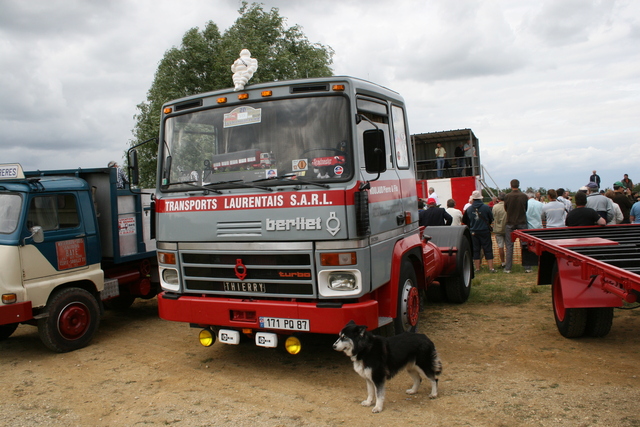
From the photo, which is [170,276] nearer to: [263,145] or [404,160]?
[263,145]

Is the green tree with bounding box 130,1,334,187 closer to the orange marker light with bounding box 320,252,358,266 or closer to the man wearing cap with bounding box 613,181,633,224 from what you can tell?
the man wearing cap with bounding box 613,181,633,224

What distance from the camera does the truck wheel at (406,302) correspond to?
5559mm

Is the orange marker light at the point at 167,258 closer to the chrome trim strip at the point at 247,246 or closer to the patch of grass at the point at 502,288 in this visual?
the chrome trim strip at the point at 247,246

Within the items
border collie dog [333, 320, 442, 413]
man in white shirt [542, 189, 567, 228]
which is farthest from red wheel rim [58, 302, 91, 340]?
man in white shirt [542, 189, 567, 228]

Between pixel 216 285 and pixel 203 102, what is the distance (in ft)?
6.34

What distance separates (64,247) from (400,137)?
4364 millimetres

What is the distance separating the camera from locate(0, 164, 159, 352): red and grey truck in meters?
6.02

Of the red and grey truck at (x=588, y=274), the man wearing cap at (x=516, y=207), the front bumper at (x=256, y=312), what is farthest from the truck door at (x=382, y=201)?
the man wearing cap at (x=516, y=207)

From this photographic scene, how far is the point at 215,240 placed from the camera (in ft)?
17.0

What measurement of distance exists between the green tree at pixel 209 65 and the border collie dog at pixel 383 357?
17.2 m

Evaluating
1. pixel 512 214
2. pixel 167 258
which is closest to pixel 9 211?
pixel 167 258

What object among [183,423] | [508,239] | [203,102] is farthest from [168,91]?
[183,423]

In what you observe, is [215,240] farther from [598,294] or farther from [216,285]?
[598,294]

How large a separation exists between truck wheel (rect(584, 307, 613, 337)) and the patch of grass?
2222mm
